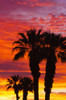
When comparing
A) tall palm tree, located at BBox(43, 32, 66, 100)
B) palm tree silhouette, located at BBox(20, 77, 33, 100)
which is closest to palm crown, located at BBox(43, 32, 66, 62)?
tall palm tree, located at BBox(43, 32, 66, 100)

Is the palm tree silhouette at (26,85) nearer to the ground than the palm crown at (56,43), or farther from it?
nearer to the ground

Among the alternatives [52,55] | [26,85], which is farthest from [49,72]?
[26,85]

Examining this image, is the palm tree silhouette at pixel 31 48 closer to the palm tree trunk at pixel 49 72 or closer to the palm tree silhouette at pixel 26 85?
the palm tree trunk at pixel 49 72

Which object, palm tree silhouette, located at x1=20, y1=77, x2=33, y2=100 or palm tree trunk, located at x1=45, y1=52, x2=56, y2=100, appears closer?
palm tree trunk, located at x1=45, y1=52, x2=56, y2=100

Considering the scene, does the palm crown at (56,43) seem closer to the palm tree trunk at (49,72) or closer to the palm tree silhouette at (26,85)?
the palm tree trunk at (49,72)

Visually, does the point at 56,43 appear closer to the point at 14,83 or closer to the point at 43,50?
the point at 43,50

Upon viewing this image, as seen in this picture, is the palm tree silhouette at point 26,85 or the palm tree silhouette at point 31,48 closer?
the palm tree silhouette at point 31,48

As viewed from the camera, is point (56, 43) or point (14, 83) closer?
point (56, 43)

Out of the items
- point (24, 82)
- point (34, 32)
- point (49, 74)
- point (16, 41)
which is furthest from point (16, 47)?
→ point (24, 82)

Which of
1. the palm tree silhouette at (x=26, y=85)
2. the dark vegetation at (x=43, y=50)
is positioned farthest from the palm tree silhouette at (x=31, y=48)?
the palm tree silhouette at (x=26, y=85)

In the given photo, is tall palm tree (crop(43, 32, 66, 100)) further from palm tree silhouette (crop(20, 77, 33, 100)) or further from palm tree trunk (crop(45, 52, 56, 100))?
palm tree silhouette (crop(20, 77, 33, 100))

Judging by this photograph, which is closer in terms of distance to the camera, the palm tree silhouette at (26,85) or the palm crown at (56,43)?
the palm crown at (56,43)

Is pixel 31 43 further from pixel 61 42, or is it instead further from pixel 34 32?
pixel 61 42

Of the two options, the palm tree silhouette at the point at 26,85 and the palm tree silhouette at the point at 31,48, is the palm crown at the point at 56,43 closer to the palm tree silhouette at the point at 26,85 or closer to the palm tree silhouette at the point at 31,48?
the palm tree silhouette at the point at 31,48
